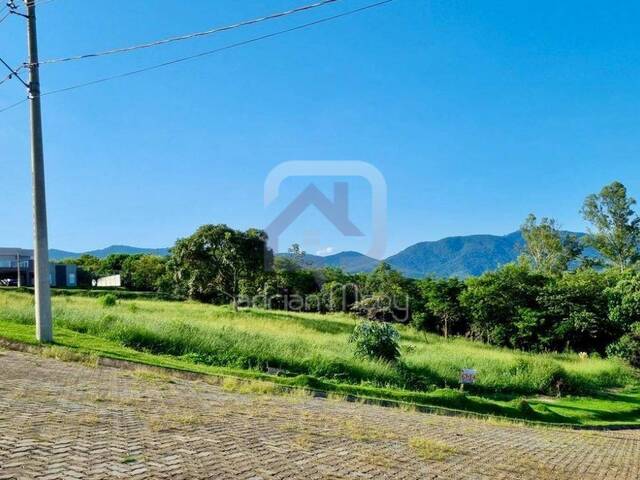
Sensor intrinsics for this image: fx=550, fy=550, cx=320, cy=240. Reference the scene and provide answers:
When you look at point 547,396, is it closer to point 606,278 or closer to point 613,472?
point 613,472

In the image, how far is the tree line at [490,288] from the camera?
35.1 m

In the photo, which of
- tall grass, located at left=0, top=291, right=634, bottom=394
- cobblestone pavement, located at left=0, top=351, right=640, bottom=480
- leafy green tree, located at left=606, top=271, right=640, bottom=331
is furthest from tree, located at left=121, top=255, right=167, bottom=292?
cobblestone pavement, located at left=0, top=351, right=640, bottom=480

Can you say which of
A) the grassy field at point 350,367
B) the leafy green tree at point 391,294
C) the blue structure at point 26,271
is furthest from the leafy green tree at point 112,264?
the grassy field at point 350,367

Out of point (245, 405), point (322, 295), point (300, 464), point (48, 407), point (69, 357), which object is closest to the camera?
point (300, 464)

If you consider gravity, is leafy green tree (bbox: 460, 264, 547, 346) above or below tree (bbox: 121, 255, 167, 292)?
below

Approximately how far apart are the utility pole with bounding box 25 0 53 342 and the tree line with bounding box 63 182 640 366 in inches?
811

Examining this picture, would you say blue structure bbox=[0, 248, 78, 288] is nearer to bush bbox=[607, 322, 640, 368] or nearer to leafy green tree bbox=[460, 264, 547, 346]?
leafy green tree bbox=[460, 264, 547, 346]

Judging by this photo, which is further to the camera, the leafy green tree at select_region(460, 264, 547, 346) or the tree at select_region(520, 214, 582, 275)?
the tree at select_region(520, 214, 582, 275)

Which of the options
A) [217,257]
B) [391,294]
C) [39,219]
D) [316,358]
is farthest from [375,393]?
[391,294]

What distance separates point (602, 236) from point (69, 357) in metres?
51.7

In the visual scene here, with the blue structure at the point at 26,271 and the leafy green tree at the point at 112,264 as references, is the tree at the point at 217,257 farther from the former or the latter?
the leafy green tree at the point at 112,264

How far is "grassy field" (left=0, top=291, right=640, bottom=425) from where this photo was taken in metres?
15.4

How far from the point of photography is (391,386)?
17.9 meters

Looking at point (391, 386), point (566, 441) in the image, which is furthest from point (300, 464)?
point (391, 386)
